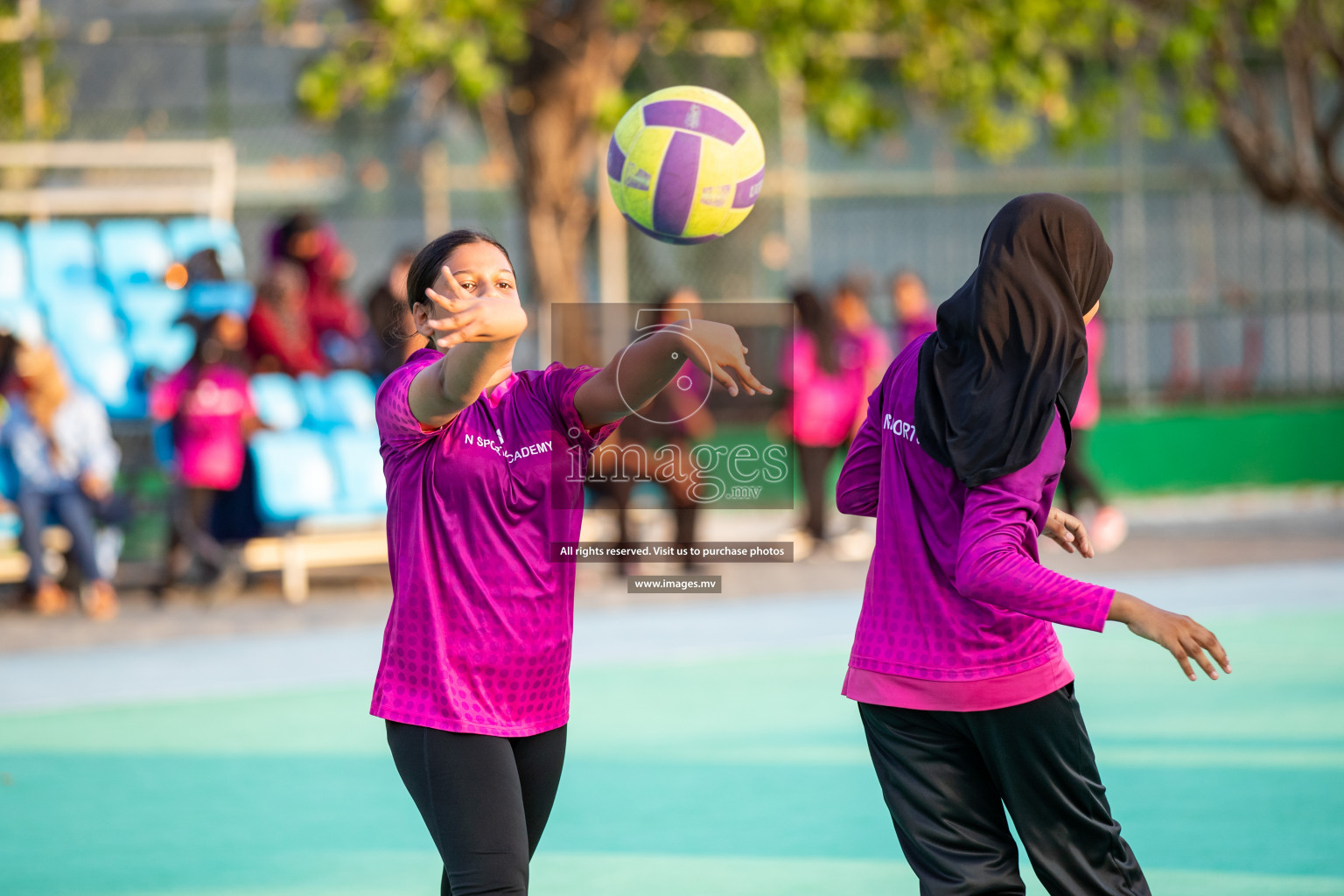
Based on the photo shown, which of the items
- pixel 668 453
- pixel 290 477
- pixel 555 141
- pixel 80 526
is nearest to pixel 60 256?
pixel 80 526

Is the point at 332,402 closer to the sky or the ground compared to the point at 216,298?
closer to the ground

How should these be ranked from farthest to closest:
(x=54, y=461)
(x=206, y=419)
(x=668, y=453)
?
Result: (x=206, y=419), (x=54, y=461), (x=668, y=453)

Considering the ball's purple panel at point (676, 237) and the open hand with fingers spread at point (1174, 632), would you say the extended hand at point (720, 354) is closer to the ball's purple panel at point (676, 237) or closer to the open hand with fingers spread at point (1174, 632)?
the open hand with fingers spread at point (1174, 632)

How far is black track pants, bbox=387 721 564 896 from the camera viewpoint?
3.10 metres

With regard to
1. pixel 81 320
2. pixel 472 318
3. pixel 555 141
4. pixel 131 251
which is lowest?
pixel 472 318

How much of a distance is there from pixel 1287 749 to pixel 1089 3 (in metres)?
8.79

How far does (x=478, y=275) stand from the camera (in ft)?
10.2

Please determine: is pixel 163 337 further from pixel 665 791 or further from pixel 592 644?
pixel 665 791

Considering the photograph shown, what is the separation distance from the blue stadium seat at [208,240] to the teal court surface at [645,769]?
14.7ft

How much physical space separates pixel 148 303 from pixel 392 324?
10443 mm

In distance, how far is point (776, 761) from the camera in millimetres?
6383

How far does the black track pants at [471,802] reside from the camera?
310cm

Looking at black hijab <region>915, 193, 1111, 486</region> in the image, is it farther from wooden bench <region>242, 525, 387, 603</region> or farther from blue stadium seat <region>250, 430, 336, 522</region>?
wooden bench <region>242, 525, 387, 603</region>

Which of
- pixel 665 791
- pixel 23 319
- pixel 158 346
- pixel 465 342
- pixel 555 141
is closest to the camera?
pixel 465 342
